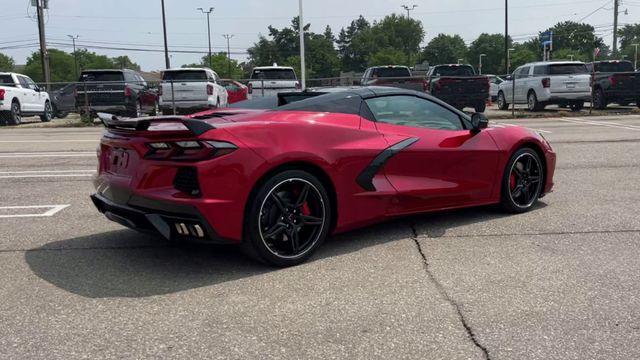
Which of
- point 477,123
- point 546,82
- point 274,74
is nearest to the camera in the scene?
point 477,123

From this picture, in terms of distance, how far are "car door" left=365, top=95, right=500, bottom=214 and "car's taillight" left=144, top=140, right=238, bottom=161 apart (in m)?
1.55

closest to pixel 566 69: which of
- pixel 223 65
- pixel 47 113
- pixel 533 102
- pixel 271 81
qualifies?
pixel 533 102

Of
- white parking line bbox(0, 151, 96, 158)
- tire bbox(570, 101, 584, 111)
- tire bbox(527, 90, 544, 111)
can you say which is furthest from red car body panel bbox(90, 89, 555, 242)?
tire bbox(570, 101, 584, 111)

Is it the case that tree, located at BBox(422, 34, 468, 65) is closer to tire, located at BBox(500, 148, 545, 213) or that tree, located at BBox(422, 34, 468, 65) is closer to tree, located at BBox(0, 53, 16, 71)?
tree, located at BBox(0, 53, 16, 71)

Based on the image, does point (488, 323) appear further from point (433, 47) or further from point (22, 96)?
point (433, 47)

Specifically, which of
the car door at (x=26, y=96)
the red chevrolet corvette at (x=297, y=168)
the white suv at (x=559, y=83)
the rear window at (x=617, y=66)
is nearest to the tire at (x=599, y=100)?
the white suv at (x=559, y=83)

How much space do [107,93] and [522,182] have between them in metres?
16.8

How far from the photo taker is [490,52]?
150 m

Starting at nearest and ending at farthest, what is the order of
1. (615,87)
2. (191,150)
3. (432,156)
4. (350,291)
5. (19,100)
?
1. (350,291)
2. (191,150)
3. (432,156)
4. (19,100)
5. (615,87)

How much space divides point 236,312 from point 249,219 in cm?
81

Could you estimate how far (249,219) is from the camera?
4.37 metres

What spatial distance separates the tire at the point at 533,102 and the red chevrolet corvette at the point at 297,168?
660 inches

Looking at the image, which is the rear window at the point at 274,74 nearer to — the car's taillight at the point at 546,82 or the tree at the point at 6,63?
the car's taillight at the point at 546,82

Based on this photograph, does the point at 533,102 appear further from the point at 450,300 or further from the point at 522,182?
the point at 450,300
